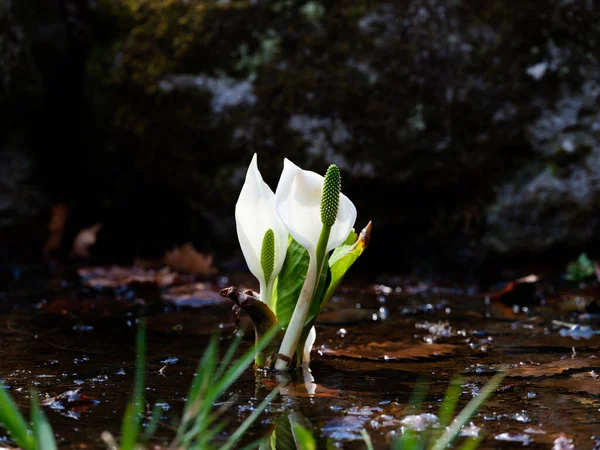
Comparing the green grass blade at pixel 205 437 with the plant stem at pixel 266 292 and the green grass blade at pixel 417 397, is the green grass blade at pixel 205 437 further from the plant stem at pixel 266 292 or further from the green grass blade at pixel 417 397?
the plant stem at pixel 266 292

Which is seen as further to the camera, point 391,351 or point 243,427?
point 391,351

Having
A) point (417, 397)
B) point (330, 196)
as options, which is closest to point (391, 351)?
point (417, 397)

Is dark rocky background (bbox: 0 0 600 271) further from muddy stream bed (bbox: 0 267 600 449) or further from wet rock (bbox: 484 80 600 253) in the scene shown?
muddy stream bed (bbox: 0 267 600 449)

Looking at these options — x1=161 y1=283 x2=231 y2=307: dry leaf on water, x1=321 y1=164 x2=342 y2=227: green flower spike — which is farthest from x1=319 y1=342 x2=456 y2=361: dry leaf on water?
x1=161 y1=283 x2=231 y2=307: dry leaf on water

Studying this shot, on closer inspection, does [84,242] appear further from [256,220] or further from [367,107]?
[256,220]

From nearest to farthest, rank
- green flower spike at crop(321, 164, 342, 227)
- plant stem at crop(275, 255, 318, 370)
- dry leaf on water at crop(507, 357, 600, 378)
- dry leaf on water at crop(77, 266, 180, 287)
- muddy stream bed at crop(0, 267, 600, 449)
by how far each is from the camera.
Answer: muddy stream bed at crop(0, 267, 600, 449) < green flower spike at crop(321, 164, 342, 227) < plant stem at crop(275, 255, 318, 370) < dry leaf on water at crop(507, 357, 600, 378) < dry leaf on water at crop(77, 266, 180, 287)

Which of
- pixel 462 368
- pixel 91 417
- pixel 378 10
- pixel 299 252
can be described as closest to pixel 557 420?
pixel 462 368

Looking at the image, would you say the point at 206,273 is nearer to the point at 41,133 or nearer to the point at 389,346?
the point at 41,133
